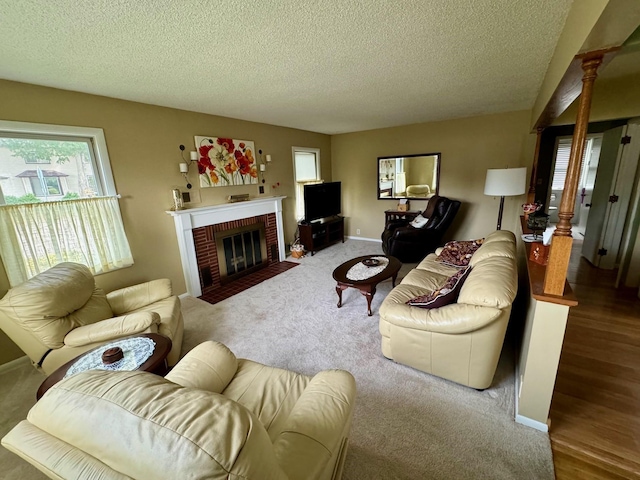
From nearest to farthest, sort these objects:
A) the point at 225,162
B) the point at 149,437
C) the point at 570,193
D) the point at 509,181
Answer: the point at 149,437 → the point at 570,193 → the point at 509,181 → the point at 225,162

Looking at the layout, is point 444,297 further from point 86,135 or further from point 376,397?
point 86,135

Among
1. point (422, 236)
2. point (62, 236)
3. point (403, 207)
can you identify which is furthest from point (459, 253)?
point (62, 236)

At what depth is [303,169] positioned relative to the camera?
5.59 metres

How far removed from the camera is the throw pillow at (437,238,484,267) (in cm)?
313

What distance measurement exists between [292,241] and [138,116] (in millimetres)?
3168

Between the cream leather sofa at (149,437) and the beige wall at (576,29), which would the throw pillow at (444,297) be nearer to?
the cream leather sofa at (149,437)

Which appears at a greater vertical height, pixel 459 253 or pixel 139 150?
pixel 139 150

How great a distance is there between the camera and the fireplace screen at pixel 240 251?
156 inches

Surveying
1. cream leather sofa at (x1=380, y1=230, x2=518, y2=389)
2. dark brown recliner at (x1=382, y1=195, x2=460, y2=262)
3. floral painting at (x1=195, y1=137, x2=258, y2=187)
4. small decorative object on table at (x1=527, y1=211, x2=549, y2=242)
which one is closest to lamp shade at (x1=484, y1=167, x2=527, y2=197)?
dark brown recliner at (x1=382, y1=195, x2=460, y2=262)

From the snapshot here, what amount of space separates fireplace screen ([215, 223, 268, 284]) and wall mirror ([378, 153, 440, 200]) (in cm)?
280

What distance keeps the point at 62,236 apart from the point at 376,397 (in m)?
3.15

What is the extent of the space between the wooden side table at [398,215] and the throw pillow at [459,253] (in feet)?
5.45

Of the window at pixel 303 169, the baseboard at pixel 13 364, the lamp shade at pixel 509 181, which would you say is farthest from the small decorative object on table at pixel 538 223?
the baseboard at pixel 13 364

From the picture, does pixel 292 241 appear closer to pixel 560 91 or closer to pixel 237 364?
pixel 237 364
